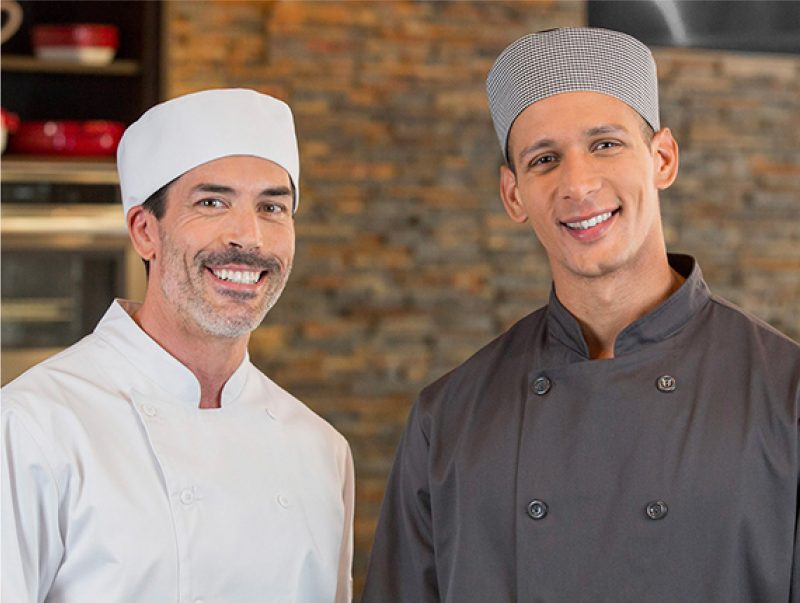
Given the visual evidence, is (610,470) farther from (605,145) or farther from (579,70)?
(579,70)

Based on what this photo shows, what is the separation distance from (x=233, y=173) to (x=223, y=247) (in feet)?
0.43

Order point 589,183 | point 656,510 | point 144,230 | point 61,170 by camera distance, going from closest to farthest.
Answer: point 656,510 → point 589,183 → point 144,230 → point 61,170

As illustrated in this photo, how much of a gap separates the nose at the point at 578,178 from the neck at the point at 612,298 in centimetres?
13

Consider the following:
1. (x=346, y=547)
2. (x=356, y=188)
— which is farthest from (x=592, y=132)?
(x=356, y=188)

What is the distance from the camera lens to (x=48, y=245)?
4.40 meters

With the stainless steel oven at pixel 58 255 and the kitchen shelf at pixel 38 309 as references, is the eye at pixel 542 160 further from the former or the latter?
the kitchen shelf at pixel 38 309

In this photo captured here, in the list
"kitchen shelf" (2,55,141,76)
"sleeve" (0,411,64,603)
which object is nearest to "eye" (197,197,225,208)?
"sleeve" (0,411,64,603)

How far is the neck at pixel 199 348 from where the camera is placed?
2.05 metres

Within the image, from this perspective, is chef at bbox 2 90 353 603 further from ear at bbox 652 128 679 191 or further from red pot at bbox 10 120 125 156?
red pot at bbox 10 120 125 156

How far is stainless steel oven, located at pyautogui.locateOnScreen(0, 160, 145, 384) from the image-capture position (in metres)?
4.36

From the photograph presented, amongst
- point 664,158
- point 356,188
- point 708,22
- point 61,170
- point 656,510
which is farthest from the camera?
point 708,22

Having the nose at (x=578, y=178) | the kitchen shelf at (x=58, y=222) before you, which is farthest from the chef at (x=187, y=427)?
the kitchen shelf at (x=58, y=222)

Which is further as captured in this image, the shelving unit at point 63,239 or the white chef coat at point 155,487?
the shelving unit at point 63,239

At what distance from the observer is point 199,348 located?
2.05m
